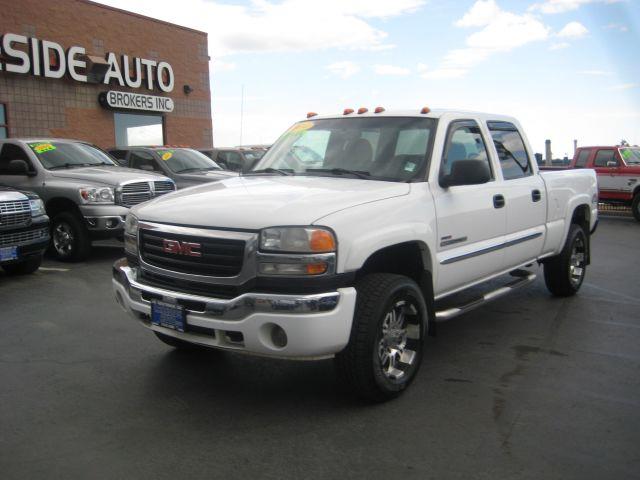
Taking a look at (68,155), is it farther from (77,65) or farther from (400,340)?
(77,65)

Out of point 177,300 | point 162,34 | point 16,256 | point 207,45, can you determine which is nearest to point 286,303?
point 177,300

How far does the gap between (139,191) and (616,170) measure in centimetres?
1183

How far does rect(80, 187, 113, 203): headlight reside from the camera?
354 inches

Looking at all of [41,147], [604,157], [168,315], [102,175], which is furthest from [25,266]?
[604,157]

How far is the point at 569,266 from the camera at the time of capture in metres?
6.58

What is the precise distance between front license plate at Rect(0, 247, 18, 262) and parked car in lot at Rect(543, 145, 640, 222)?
44.2 ft

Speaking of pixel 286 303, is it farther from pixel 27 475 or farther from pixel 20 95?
pixel 20 95

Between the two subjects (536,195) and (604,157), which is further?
(604,157)

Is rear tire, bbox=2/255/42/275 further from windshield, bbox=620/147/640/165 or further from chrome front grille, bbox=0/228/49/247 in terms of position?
windshield, bbox=620/147/640/165

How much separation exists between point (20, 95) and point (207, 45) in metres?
8.40

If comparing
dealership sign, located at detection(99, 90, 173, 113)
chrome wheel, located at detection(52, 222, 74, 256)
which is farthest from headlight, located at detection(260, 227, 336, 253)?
dealership sign, located at detection(99, 90, 173, 113)

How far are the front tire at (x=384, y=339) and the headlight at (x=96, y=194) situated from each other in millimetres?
6286

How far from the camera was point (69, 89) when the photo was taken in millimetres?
17922

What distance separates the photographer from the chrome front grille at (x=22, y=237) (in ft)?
24.5
